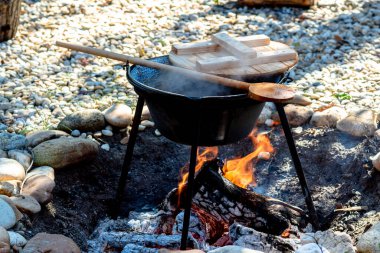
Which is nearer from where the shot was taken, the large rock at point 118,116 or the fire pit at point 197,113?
the fire pit at point 197,113

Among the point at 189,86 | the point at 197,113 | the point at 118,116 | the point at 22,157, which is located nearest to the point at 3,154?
the point at 22,157

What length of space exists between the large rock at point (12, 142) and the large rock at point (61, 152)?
0.59ft

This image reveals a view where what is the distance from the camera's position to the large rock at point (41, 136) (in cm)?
452

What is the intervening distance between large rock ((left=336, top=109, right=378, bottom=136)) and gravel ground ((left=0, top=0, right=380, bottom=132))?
341mm

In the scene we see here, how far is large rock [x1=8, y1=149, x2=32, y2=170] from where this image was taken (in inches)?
167

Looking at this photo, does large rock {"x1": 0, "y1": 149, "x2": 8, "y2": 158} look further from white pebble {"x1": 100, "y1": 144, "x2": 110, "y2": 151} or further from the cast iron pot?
the cast iron pot

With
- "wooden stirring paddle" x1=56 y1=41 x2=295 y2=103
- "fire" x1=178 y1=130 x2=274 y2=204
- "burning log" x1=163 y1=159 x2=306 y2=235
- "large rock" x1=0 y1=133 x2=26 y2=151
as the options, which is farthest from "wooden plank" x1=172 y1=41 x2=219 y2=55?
"large rock" x1=0 y1=133 x2=26 y2=151

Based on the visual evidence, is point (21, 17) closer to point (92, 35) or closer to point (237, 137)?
point (92, 35)

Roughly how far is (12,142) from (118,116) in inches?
31.2

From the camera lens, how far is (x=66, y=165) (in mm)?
4293

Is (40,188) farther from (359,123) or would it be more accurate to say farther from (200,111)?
(359,123)

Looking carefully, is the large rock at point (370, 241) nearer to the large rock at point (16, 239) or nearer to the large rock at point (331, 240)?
the large rock at point (331, 240)

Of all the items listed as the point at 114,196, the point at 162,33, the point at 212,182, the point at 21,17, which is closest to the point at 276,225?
the point at 212,182

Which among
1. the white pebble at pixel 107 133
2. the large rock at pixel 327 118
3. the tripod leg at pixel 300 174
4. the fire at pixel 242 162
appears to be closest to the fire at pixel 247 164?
the fire at pixel 242 162
